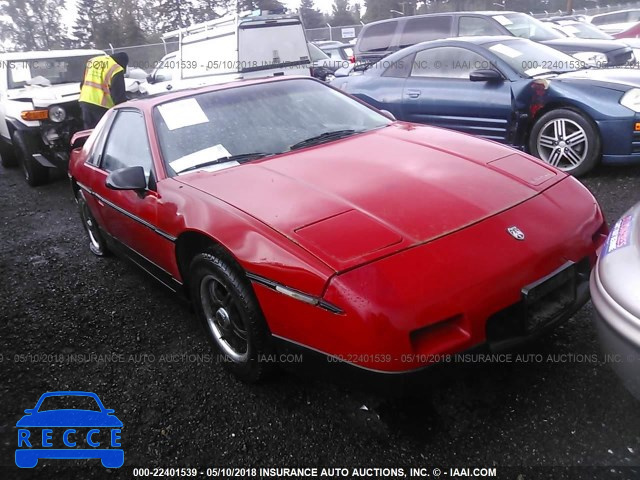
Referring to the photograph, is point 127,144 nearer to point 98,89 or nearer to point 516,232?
point 516,232

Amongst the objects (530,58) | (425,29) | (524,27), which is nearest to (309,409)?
(530,58)

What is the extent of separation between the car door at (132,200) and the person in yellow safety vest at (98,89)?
2.91m

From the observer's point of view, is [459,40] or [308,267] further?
[459,40]

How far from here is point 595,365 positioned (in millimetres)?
2223

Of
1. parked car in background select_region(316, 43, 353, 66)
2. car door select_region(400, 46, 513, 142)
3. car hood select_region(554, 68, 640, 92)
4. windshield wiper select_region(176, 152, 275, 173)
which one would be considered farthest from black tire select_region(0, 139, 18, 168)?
parked car in background select_region(316, 43, 353, 66)

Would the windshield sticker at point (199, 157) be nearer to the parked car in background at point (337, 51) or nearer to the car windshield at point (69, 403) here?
the car windshield at point (69, 403)

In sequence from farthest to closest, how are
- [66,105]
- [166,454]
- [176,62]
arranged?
[176,62], [66,105], [166,454]

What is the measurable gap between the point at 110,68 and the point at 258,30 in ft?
9.69

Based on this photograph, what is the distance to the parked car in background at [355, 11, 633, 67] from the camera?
302 inches

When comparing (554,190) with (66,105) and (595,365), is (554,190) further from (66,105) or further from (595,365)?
(66,105)

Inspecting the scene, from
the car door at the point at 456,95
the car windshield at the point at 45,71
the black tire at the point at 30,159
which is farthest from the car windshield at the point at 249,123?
the car windshield at the point at 45,71

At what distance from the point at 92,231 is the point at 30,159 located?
Answer: 10.6ft

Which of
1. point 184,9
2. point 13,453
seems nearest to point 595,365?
point 13,453

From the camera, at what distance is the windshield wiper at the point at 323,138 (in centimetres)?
289
